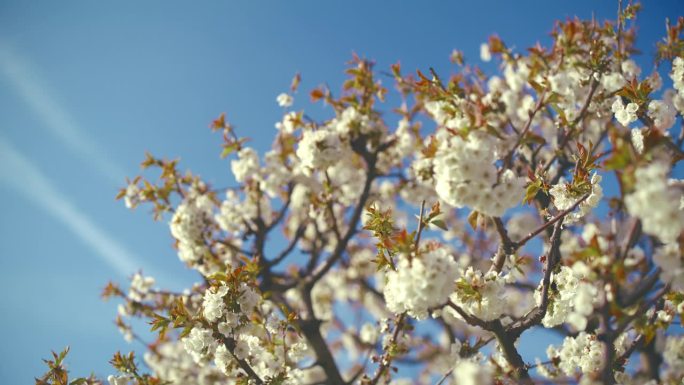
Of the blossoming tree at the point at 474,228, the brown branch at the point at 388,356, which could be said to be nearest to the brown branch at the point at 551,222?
the blossoming tree at the point at 474,228

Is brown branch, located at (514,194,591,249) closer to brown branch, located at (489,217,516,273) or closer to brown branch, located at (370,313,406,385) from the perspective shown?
brown branch, located at (489,217,516,273)

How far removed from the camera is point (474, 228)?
3.01 metres

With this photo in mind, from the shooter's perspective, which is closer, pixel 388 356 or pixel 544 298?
pixel 544 298

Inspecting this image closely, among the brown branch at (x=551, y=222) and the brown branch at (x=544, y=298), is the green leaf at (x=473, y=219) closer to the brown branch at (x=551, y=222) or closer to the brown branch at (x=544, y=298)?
the brown branch at (x=551, y=222)

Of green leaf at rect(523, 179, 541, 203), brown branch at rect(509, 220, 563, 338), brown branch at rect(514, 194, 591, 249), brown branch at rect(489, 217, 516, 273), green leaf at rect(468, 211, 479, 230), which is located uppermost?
green leaf at rect(523, 179, 541, 203)

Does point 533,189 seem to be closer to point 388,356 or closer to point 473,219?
point 473,219

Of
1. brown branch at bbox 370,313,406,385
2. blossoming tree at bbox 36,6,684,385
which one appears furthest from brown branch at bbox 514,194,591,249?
brown branch at bbox 370,313,406,385

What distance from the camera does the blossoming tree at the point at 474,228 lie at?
2121 mm

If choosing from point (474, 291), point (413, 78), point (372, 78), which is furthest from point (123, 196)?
point (474, 291)

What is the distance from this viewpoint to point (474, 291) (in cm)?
280

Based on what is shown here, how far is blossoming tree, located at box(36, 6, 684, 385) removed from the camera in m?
2.12

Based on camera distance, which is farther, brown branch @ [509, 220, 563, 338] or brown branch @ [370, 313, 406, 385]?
brown branch @ [370, 313, 406, 385]

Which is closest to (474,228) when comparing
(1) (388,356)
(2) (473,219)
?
(2) (473,219)

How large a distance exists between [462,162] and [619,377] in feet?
9.11
